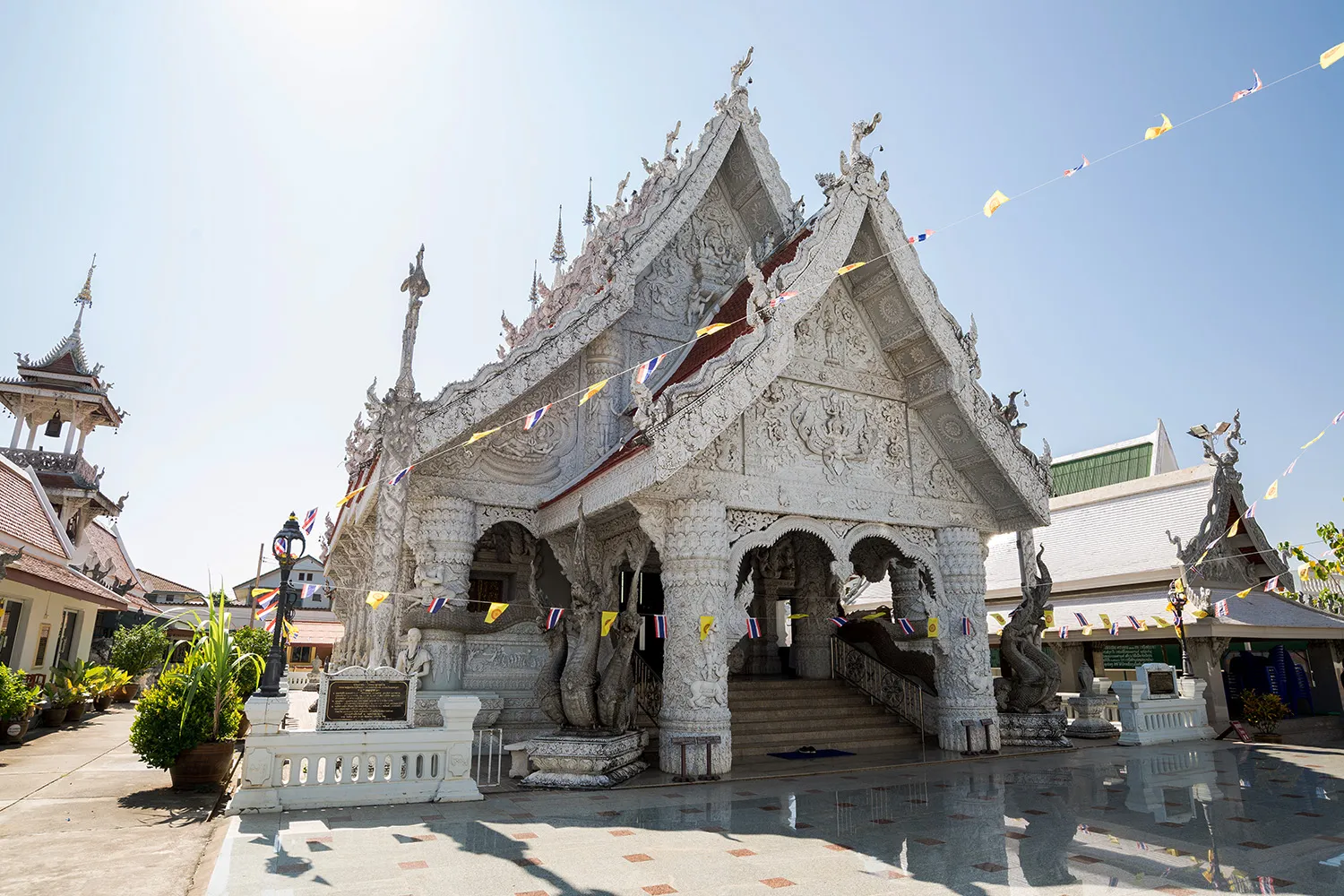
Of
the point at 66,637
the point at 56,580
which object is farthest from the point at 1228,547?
the point at 66,637

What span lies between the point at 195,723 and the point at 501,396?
4969 millimetres

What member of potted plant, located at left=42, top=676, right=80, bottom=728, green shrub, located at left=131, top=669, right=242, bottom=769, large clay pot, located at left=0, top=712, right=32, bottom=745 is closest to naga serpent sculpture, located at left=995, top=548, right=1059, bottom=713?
green shrub, located at left=131, top=669, right=242, bottom=769

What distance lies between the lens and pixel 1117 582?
15.3 meters

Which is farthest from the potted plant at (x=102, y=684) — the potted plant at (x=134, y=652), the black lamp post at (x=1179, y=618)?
the black lamp post at (x=1179, y=618)

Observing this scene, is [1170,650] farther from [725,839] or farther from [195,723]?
[195,723]

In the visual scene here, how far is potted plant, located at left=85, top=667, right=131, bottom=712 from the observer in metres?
17.1

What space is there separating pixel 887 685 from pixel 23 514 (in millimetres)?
17351

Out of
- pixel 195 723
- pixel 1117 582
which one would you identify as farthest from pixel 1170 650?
pixel 195 723

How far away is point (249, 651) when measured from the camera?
42.3ft

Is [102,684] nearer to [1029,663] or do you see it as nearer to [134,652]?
[134,652]

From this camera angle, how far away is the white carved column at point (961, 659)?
10359 millimetres

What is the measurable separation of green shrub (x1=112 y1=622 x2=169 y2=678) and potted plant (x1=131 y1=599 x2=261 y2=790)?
17.2 meters

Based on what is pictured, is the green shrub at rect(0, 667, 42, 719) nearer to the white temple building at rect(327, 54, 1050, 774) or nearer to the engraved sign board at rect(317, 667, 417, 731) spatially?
the white temple building at rect(327, 54, 1050, 774)

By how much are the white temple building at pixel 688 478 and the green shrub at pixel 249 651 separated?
1.61 metres
